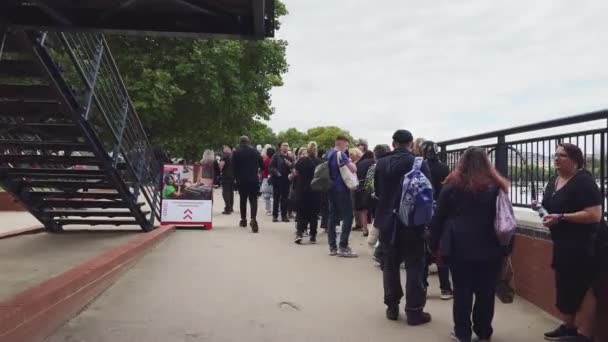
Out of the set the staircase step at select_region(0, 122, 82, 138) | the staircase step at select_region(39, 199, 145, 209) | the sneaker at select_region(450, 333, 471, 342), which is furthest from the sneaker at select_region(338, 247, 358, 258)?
the sneaker at select_region(450, 333, 471, 342)

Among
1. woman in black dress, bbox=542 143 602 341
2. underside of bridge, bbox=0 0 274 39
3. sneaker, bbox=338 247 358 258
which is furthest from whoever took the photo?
sneaker, bbox=338 247 358 258

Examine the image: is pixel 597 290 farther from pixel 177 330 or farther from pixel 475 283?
pixel 177 330

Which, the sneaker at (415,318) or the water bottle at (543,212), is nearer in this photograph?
the water bottle at (543,212)

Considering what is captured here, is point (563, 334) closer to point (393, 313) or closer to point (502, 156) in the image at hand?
point (393, 313)

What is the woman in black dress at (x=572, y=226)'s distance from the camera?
4863 millimetres

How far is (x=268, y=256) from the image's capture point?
9922mm

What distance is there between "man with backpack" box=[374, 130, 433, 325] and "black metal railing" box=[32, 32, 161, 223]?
3.37 metres

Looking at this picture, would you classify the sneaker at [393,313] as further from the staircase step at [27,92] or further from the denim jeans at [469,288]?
the staircase step at [27,92]

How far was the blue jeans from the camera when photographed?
33.0 feet

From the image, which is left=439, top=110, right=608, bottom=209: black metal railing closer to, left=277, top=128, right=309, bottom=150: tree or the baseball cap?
the baseball cap

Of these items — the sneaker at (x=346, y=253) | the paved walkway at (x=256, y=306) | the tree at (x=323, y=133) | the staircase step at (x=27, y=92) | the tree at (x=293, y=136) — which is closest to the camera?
the paved walkway at (x=256, y=306)

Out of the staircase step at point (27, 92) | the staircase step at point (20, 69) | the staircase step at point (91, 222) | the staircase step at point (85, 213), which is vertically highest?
the staircase step at point (20, 69)

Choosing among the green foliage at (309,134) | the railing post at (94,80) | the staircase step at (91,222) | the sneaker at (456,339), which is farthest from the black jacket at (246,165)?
the green foliage at (309,134)

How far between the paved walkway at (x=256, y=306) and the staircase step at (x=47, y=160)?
1.54m
